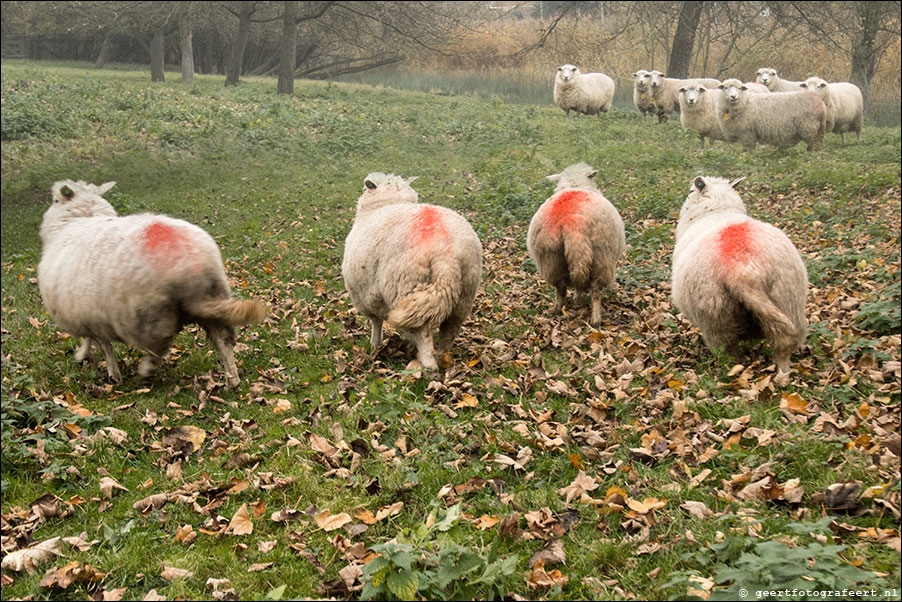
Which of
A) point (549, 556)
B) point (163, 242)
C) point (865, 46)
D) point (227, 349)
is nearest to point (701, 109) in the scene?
point (865, 46)

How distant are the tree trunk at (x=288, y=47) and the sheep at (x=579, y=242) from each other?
21434mm

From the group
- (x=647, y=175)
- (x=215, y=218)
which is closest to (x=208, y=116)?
(x=215, y=218)

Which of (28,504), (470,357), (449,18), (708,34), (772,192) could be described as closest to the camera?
(28,504)

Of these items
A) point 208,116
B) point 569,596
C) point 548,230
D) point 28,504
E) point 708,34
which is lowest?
point 28,504

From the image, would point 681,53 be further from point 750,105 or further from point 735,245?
point 735,245

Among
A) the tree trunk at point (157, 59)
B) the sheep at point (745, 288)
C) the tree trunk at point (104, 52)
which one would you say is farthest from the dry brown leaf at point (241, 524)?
Answer: the tree trunk at point (104, 52)

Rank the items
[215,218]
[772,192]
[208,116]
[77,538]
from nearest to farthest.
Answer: [77,538], [772,192], [215,218], [208,116]

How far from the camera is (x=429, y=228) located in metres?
6.10

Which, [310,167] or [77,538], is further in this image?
[310,167]

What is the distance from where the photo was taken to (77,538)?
12.9 ft

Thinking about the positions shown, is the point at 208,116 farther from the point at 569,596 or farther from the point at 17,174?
the point at 569,596

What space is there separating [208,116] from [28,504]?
17517 mm

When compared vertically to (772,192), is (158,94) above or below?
above

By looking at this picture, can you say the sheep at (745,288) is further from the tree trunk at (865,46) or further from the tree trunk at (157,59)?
the tree trunk at (157,59)
